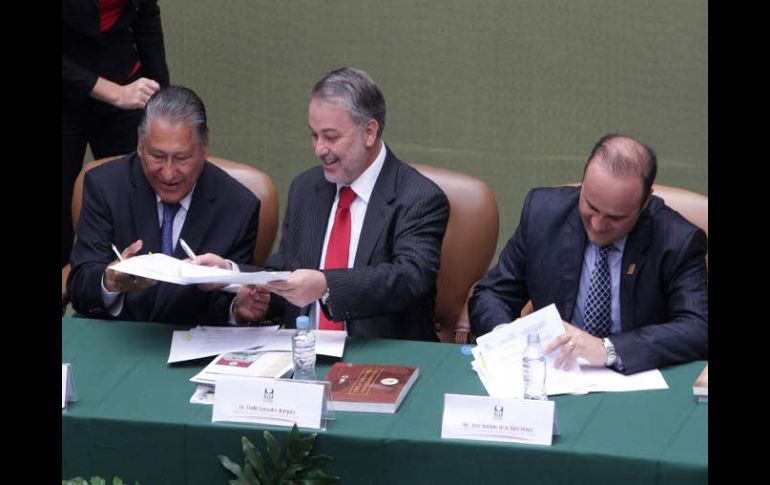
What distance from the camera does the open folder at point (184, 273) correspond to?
2592mm

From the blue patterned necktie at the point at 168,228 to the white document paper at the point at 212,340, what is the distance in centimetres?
41

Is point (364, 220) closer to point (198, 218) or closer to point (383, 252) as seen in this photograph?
point (383, 252)

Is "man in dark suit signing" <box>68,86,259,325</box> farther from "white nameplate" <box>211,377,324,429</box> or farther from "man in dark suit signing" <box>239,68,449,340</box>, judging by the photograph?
"white nameplate" <box>211,377,324,429</box>

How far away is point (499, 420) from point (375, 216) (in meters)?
0.98

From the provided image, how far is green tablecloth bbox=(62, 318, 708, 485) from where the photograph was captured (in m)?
2.25

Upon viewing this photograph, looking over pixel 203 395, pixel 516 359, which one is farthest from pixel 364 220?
pixel 203 395

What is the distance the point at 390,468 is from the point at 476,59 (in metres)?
2.64

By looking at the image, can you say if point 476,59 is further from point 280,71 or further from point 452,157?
point 280,71

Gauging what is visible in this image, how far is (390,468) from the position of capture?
2330mm

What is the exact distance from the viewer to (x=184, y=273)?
2.65m

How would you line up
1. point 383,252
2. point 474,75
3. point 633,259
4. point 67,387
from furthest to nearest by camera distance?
point 474,75 < point 383,252 < point 633,259 < point 67,387

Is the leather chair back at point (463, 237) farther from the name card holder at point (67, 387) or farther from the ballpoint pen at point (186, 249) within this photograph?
the name card holder at point (67, 387)
